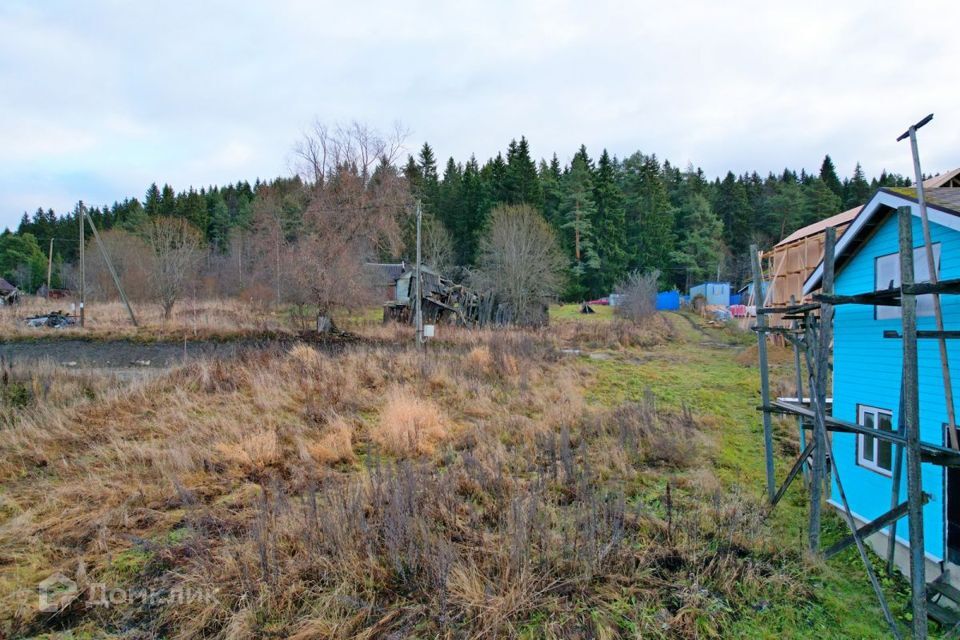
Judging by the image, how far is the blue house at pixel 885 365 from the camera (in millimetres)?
4730

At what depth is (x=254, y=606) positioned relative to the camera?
10.0ft

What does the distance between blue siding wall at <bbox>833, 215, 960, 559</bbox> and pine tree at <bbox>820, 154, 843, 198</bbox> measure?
54.7 metres

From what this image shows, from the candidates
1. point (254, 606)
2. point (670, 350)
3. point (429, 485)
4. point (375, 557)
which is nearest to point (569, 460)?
point (429, 485)

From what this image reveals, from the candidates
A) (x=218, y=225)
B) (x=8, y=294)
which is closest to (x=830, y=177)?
(x=218, y=225)

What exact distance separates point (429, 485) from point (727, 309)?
1204 inches

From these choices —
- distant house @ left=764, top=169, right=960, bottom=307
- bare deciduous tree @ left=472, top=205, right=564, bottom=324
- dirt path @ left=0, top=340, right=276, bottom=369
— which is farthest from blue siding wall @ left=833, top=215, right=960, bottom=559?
bare deciduous tree @ left=472, top=205, right=564, bottom=324

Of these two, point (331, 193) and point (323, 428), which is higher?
point (331, 193)

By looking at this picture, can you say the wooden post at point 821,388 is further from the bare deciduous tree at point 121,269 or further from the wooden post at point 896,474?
the bare deciduous tree at point 121,269

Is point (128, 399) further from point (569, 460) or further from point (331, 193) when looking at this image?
point (331, 193)

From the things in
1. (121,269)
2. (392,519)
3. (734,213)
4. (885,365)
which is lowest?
(392,519)

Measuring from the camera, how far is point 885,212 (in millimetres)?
5645

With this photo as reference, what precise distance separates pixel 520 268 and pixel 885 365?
20.9 meters

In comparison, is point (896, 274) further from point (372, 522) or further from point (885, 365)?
point (372, 522)

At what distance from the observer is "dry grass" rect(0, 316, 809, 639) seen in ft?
10.3
